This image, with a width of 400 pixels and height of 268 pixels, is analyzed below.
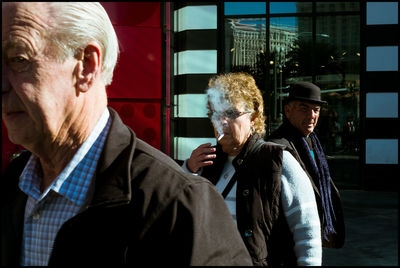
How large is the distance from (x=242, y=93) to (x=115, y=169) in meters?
1.73

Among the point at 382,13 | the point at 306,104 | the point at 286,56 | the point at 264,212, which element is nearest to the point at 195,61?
the point at 286,56

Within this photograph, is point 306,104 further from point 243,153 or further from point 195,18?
point 195,18

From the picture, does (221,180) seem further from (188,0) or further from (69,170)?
(188,0)

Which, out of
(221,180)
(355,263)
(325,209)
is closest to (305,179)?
(221,180)

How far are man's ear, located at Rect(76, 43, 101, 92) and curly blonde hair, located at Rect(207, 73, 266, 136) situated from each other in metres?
1.57

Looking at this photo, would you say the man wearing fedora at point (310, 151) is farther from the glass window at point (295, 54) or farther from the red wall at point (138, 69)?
the glass window at point (295, 54)

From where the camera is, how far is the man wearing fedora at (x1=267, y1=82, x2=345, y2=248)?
342cm

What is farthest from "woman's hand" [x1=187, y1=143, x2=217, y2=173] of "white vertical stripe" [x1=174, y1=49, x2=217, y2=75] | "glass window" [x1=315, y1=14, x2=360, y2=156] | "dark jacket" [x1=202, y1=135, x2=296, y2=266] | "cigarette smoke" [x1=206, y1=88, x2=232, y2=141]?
"glass window" [x1=315, y1=14, x2=360, y2=156]

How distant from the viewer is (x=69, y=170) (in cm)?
118

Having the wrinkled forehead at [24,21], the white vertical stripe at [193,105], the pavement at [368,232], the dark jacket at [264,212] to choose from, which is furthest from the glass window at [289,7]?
the wrinkled forehead at [24,21]

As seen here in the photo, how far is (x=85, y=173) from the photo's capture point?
1173 mm

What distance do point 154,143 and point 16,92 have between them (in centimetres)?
495

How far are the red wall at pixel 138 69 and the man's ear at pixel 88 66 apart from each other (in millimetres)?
4657

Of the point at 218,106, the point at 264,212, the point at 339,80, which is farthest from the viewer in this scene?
the point at 339,80
